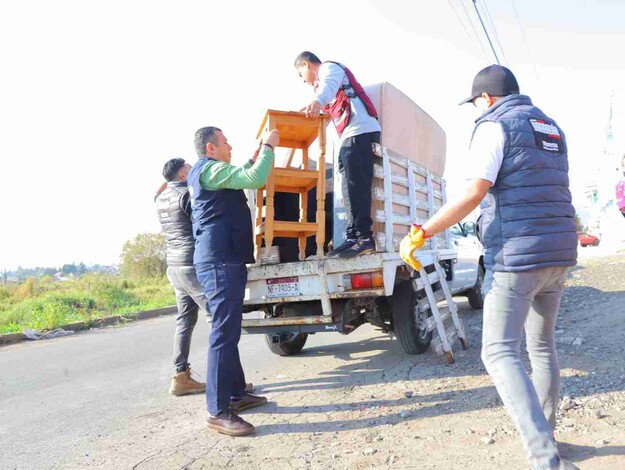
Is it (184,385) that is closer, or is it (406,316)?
(184,385)

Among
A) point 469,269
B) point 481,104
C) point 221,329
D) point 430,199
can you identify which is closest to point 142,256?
point 469,269

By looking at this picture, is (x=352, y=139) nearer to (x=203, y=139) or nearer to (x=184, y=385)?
(x=203, y=139)

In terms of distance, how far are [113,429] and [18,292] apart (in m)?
18.6

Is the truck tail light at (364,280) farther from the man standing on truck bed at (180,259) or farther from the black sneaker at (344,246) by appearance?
the man standing on truck bed at (180,259)

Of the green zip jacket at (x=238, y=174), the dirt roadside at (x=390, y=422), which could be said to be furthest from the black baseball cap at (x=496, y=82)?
the dirt roadside at (x=390, y=422)

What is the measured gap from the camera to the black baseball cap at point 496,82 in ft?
8.96

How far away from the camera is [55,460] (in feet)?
11.3

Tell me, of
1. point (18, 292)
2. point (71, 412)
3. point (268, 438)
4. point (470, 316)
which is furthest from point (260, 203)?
point (18, 292)

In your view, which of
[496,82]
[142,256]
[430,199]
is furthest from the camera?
[142,256]

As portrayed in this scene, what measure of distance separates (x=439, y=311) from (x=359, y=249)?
1.47m

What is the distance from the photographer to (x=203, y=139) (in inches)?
156

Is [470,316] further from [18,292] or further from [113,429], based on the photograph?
[18,292]

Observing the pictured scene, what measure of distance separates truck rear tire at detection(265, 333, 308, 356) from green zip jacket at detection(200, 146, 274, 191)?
9.32ft

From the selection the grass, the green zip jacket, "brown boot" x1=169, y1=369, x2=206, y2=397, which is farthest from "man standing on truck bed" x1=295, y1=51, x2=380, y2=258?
the grass
